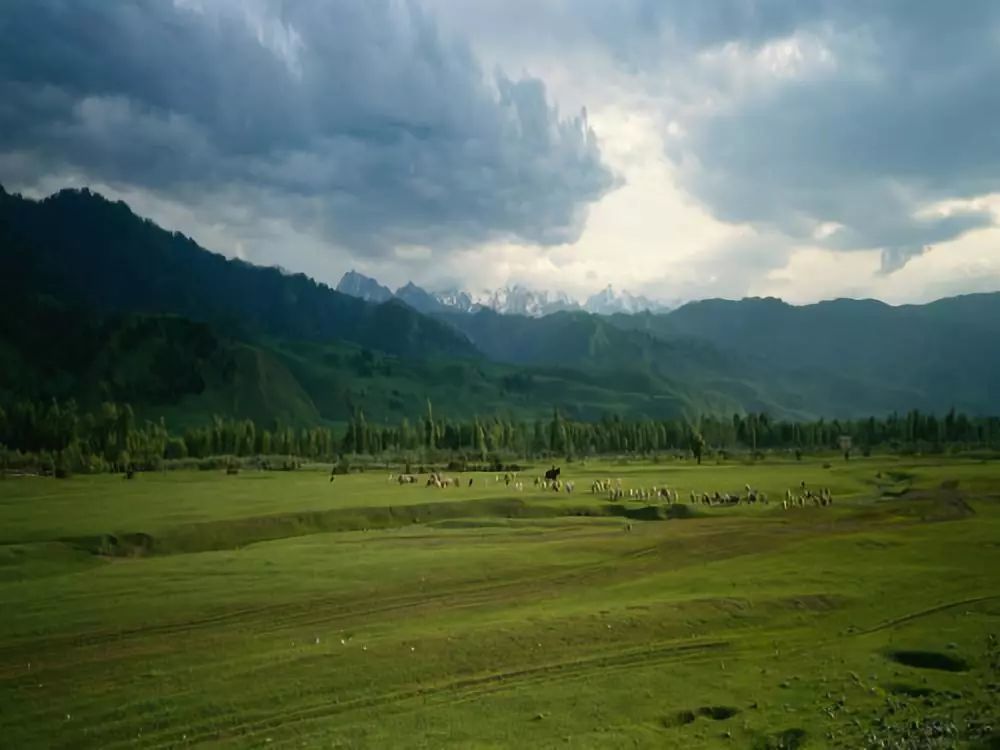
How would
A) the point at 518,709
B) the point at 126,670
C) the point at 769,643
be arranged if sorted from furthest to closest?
the point at 769,643 → the point at 126,670 → the point at 518,709

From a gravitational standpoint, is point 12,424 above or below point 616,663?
above

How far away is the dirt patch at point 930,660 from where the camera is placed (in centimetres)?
3170

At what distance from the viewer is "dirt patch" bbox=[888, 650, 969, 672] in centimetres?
3170

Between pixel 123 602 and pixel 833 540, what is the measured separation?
4793cm

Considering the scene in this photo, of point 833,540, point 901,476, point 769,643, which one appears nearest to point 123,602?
point 769,643

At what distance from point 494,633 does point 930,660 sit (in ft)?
59.3

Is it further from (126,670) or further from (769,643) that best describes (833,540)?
(126,670)

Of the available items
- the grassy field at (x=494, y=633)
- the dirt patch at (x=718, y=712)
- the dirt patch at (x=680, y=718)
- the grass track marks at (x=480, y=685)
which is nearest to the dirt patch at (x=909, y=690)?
the grassy field at (x=494, y=633)

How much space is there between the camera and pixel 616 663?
107ft

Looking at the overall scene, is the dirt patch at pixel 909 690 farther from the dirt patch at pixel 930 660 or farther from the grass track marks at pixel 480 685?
the grass track marks at pixel 480 685

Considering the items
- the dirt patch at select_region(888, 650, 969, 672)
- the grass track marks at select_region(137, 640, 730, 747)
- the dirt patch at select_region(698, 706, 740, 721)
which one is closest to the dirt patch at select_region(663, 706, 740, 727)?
the dirt patch at select_region(698, 706, 740, 721)

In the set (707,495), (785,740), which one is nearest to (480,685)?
(785,740)

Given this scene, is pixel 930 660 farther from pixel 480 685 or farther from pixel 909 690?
pixel 480 685

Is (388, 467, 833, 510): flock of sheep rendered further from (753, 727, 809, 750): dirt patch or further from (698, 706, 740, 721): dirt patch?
(753, 727, 809, 750): dirt patch
